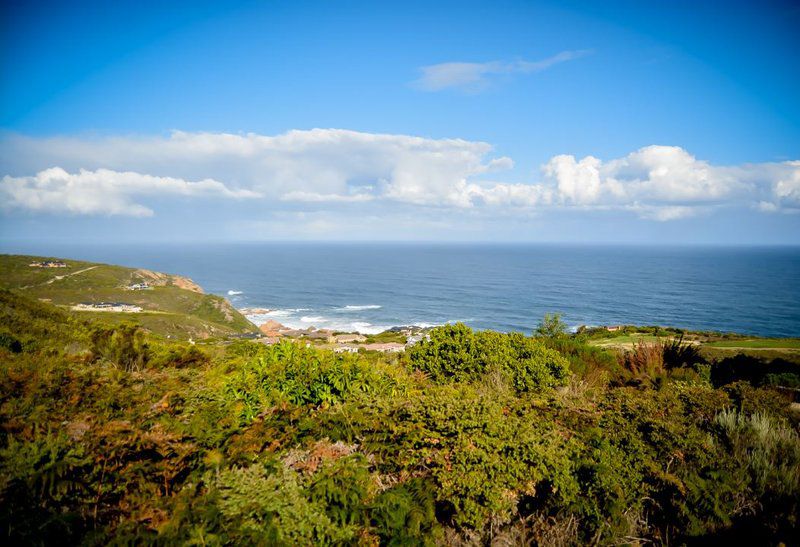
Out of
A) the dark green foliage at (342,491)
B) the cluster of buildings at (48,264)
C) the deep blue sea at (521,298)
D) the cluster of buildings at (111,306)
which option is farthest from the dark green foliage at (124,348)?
the cluster of buildings at (48,264)

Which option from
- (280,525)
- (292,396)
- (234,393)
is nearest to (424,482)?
(280,525)

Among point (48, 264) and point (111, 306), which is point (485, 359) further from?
point (48, 264)

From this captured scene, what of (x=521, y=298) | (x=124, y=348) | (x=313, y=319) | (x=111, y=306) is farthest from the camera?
(x=521, y=298)

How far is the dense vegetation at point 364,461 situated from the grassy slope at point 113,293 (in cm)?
5473

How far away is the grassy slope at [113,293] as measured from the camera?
211 feet

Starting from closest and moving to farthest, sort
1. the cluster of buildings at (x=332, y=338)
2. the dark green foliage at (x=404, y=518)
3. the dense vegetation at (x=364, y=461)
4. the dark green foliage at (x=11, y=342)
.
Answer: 1. the dense vegetation at (x=364, y=461)
2. the dark green foliage at (x=404, y=518)
3. the dark green foliage at (x=11, y=342)
4. the cluster of buildings at (x=332, y=338)

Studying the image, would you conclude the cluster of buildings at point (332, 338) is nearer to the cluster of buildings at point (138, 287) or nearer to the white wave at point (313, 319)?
the white wave at point (313, 319)

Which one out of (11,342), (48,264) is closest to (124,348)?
(11,342)

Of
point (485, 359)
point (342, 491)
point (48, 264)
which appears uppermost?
point (342, 491)

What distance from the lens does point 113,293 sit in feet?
238

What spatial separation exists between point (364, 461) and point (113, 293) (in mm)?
87937

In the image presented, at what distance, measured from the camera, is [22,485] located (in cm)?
312

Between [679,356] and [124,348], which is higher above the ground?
[124,348]

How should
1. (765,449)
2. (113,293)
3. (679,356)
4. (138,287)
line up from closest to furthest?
(765,449)
(679,356)
(113,293)
(138,287)
